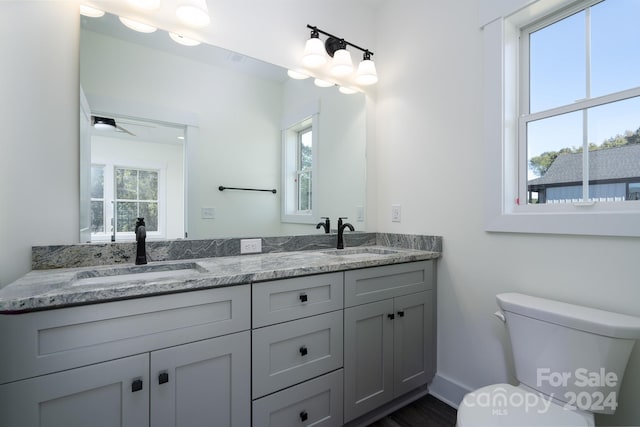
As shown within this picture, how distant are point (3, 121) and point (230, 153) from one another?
2.93 ft

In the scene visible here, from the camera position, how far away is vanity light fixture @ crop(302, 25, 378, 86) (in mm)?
1813

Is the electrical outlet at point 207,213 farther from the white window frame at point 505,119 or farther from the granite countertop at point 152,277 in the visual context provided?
the white window frame at point 505,119

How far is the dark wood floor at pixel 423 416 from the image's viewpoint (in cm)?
155

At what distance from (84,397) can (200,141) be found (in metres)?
1.19

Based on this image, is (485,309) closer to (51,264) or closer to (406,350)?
(406,350)

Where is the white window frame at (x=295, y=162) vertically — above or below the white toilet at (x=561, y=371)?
above

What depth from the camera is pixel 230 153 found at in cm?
169

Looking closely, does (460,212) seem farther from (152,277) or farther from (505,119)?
(152,277)

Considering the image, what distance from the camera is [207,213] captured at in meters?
1.61

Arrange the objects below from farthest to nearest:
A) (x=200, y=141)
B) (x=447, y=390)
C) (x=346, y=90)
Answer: (x=346, y=90) → (x=447, y=390) → (x=200, y=141)

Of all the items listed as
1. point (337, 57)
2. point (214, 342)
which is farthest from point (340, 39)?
point (214, 342)

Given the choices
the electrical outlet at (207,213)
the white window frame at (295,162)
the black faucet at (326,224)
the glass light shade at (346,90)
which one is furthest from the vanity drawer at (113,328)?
the glass light shade at (346,90)

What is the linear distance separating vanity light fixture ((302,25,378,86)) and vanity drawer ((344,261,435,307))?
4.35 ft

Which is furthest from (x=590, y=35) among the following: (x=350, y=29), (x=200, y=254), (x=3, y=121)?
(x=3, y=121)
